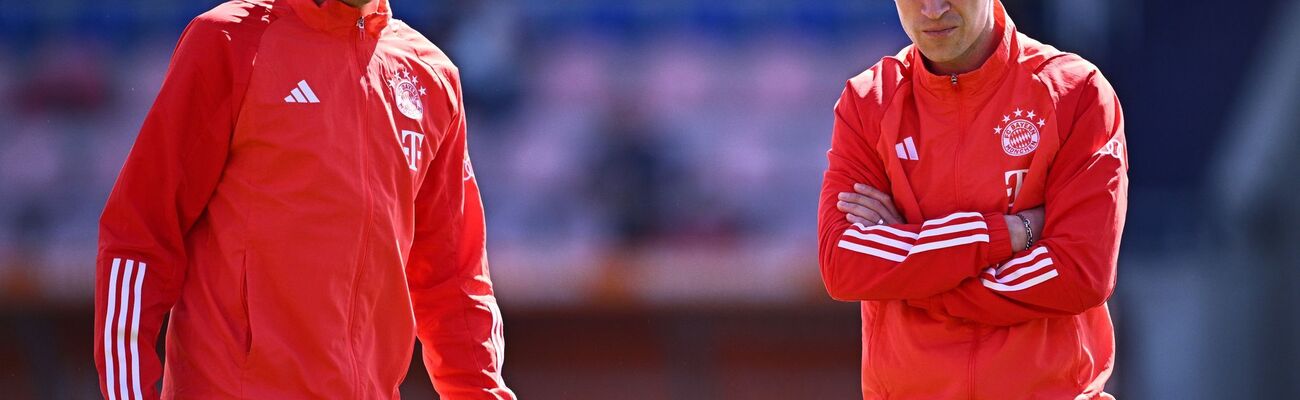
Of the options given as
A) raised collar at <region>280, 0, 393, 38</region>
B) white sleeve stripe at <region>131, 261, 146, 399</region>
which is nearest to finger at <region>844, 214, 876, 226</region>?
raised collar at <region>280, 0, 393, 38</region>

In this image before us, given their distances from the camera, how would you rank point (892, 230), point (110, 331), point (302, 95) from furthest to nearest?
point (892, 230)
point (302, 95)
point (110, 331)

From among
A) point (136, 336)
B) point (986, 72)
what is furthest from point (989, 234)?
point (136, 336)

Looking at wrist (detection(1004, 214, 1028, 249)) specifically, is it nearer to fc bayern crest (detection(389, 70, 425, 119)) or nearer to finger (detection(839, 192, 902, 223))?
finger (detection(839, 192, 902, 223))

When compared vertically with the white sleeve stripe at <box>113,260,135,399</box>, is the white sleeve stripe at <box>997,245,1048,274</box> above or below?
below

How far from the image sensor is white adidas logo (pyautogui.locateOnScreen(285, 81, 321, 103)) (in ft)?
6.30

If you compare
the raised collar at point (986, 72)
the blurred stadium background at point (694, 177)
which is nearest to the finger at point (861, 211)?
the raised collar at point (986, 72)

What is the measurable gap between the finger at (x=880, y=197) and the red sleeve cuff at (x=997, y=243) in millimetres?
166

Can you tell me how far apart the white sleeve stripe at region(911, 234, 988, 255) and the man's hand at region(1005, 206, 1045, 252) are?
50 millimetres

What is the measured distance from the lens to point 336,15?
2.00 metres

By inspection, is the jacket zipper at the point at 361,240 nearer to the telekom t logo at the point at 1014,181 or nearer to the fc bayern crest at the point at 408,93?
the fc bayern crest at the point at 408,93

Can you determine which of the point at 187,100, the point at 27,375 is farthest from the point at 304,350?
the point at 27,375

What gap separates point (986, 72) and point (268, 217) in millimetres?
1070

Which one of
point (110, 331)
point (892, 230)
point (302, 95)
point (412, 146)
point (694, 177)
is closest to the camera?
point (110, 331)

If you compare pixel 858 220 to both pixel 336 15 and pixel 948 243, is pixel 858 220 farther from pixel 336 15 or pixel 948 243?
pixel 336 15
